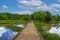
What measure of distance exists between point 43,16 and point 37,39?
54.0 meters

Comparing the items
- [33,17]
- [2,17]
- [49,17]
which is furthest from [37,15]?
[2,17]

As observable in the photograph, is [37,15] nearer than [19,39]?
No

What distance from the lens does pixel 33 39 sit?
11.1 m

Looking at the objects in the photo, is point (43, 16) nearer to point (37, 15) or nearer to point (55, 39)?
point (37, 15)

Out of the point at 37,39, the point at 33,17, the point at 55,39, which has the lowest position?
the point at 33,17

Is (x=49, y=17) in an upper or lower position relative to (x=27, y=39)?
lower

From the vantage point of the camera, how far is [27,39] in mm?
11086

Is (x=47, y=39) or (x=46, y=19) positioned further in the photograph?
(x=46, y=19)

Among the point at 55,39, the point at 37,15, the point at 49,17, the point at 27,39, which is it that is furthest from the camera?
the point at 37,15

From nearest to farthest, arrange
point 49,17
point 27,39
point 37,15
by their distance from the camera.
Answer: point 27,39 → point 49,17 → point 37,15

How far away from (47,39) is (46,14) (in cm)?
5350

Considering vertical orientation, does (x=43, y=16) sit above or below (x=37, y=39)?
below

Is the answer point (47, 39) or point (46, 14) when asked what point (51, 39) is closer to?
point (47, 39)

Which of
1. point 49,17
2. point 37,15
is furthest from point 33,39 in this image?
point 37,15
